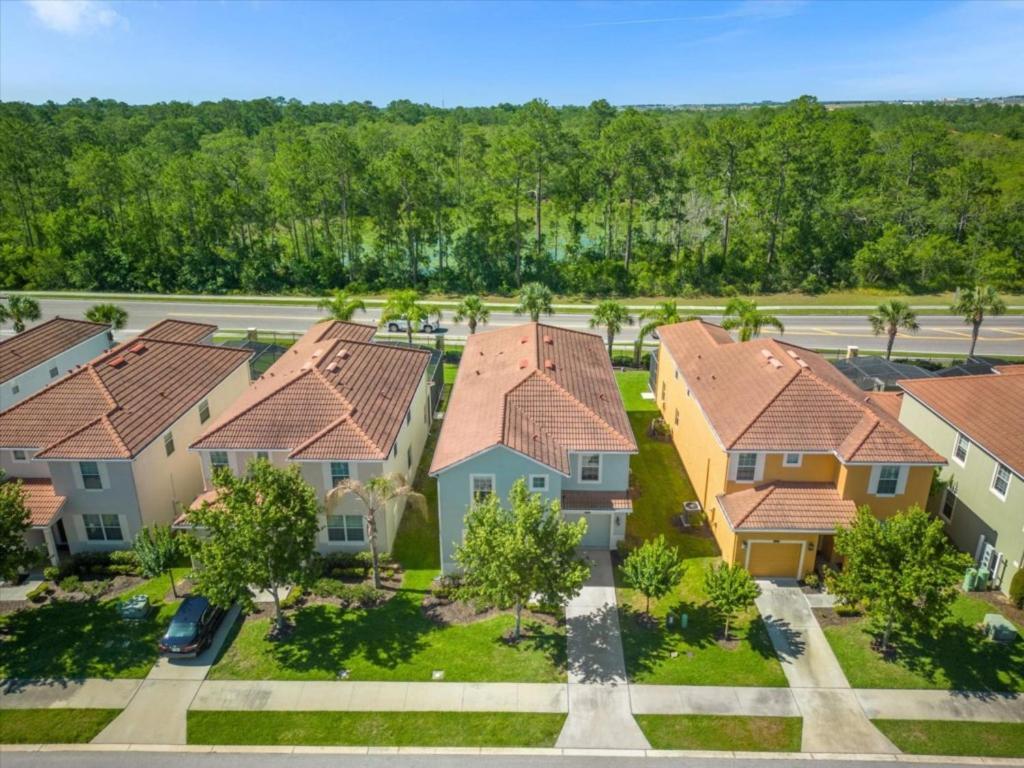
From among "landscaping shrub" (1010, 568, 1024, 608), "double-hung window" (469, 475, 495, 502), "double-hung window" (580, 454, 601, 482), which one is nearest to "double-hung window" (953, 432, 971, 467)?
"landscaping shrub" (1010, 568, 1024, 608)

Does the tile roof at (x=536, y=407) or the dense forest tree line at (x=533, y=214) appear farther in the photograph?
the dense forest tree line at (x=533, y=214)

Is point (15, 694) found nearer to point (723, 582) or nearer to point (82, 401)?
point (82, 401)

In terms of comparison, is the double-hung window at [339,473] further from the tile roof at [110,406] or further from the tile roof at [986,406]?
the tile roof at [986,406]

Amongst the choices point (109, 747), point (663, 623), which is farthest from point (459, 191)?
point (109, 747)

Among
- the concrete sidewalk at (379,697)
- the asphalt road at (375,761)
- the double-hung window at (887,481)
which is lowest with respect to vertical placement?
the asphalt road at (375,761)

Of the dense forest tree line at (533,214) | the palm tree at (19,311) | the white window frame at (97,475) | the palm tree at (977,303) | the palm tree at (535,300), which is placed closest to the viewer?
the white window frame at (97,475)

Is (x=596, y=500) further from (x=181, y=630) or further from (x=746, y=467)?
(x=181, y=630)

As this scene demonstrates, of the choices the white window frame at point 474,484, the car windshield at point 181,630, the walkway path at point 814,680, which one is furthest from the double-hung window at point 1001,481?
the car windshield at point 181,630
